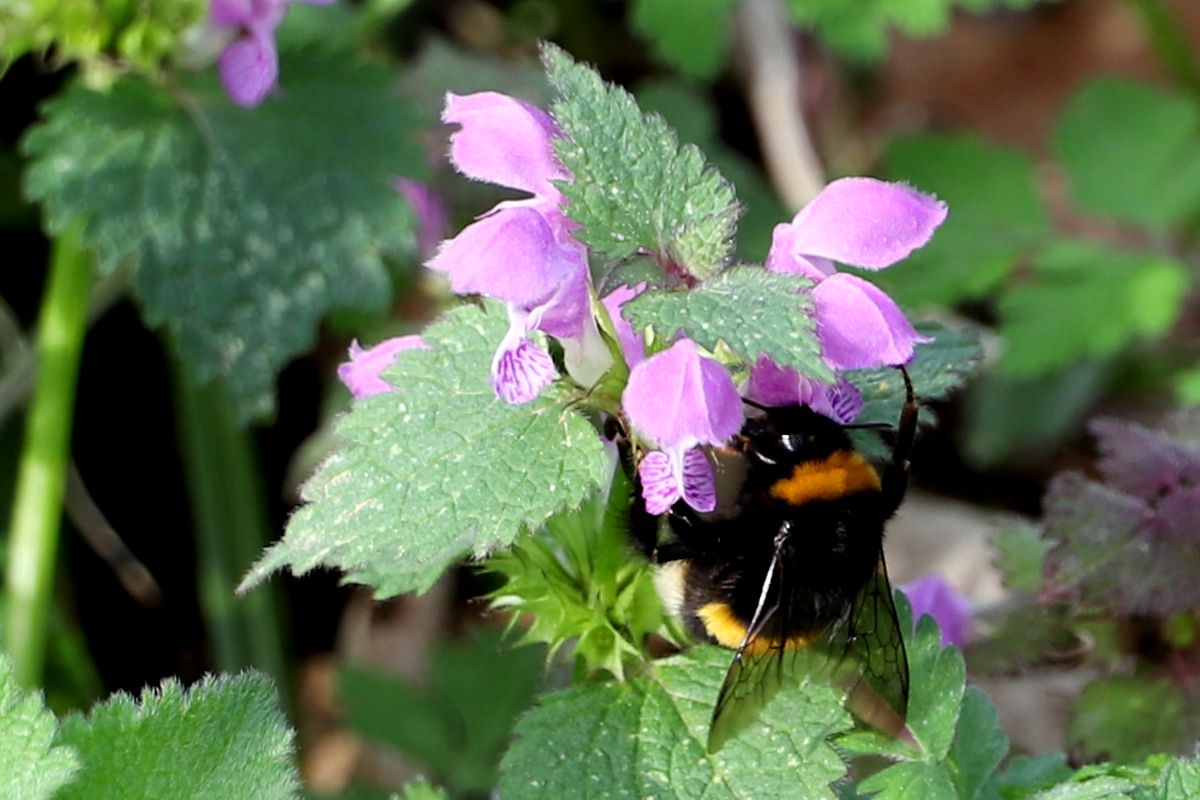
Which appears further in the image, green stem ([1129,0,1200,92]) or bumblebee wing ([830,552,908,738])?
green stem ([1129,0,1200,92])

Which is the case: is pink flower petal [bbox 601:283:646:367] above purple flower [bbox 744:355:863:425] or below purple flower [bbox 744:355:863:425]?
above

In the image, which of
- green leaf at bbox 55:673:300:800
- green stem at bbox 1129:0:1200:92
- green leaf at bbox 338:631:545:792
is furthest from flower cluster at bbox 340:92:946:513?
green stem at bbox 1129:0:1200:92

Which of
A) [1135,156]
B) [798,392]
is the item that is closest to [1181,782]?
[798,392]

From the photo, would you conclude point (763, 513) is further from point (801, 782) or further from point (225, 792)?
point (225, 792)

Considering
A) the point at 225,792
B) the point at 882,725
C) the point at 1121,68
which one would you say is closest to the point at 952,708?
the point at 882,725

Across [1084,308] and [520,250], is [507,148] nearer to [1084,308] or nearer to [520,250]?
[520,250]

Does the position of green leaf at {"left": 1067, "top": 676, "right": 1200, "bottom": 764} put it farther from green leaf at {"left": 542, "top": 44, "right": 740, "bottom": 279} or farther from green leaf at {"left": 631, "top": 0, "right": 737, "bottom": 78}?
green leaf at {"left": 631, "top": 0, "right": 737, "bottom": 78}
